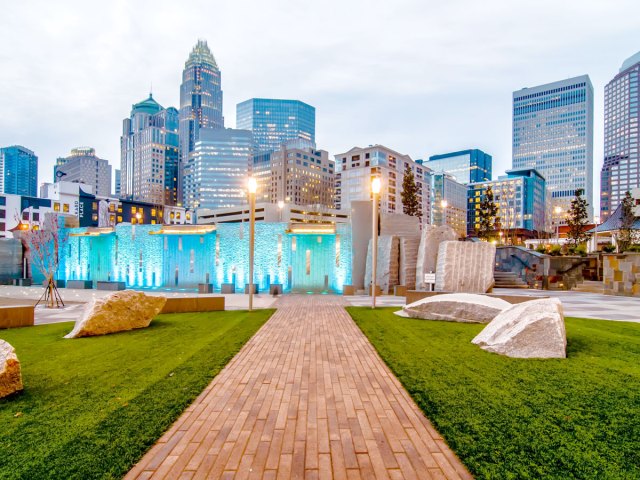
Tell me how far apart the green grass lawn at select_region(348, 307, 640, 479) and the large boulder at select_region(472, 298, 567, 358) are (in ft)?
0.99

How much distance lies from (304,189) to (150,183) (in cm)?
9703

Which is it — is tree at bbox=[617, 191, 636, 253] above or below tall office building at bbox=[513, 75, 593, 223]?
below

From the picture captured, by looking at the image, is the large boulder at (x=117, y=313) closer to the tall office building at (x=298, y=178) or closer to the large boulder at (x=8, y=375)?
the large boulder at (x=8, y=375)

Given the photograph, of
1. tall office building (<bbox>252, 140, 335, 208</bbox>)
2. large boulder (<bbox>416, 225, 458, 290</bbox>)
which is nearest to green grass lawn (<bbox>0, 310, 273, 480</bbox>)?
large boulder (<bbox>416, 225, 458, 290</bbox>)

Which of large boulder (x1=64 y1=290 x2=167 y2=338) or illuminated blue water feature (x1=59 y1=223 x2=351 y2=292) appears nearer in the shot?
large boulder (x1=64 y1=290 x2=167 y2=338)

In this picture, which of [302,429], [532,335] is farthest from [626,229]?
[302,429]

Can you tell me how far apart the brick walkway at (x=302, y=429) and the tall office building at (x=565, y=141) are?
211m

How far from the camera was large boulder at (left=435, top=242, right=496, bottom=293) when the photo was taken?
17828 millimetres

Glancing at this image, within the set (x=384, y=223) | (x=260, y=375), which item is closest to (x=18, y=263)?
(x=384, y=223)

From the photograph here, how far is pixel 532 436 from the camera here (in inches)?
150

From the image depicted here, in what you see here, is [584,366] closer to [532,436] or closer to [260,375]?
[532,436]

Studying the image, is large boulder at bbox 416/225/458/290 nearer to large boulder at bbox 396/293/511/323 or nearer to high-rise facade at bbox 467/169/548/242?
large boulder at bbox 396/293/511/323

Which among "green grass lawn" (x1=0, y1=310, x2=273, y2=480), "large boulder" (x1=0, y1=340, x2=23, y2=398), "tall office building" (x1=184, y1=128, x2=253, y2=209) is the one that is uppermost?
"tall office building" (x1=184, y1=128, x2=253, y2=209)

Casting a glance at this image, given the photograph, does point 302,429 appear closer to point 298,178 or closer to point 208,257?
point 208,257
